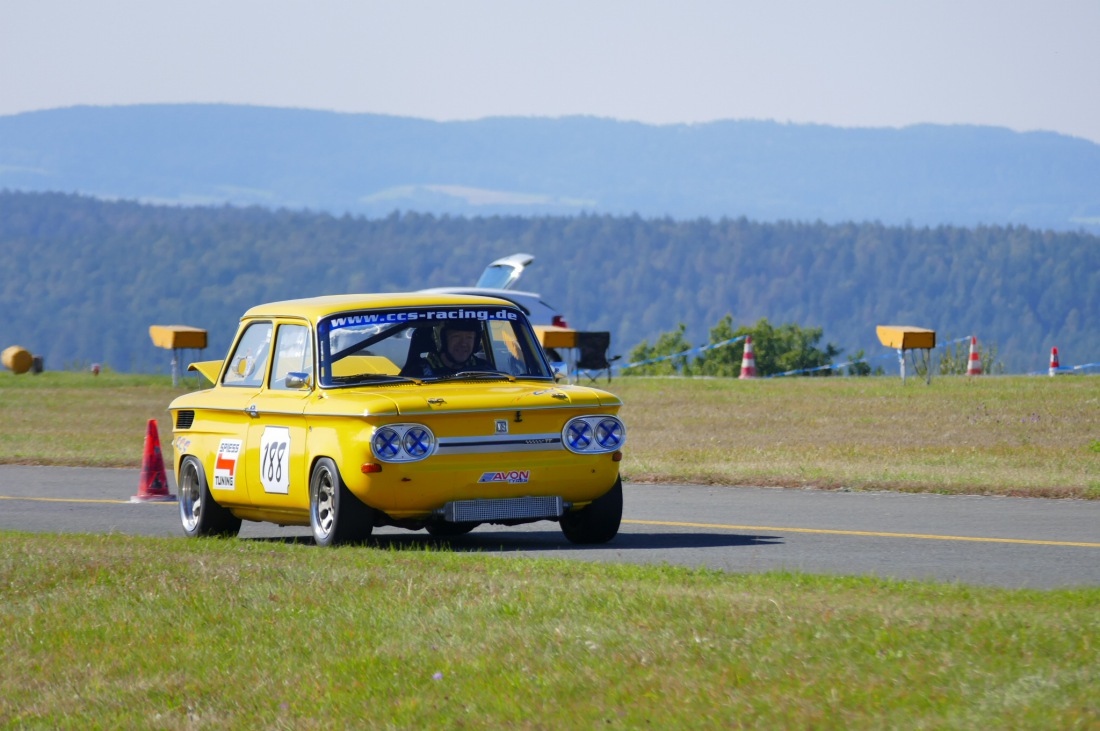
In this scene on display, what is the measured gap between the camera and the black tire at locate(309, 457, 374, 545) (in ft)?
37.3

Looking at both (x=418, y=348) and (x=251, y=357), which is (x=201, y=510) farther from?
(x=418, y=348)

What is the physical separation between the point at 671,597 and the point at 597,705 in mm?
1887

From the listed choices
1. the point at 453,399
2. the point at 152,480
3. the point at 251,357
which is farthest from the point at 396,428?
the point at 152,480

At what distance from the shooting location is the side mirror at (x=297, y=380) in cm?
1200

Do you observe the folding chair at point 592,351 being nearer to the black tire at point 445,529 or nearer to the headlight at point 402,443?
the black tire at point 445,529

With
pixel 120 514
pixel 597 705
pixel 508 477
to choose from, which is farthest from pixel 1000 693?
pixel 120 514

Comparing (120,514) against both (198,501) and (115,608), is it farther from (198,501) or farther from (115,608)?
(115,608)

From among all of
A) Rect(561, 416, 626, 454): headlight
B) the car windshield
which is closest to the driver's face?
the car windshield

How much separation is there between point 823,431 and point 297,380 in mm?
15034

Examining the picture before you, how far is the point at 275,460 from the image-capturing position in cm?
1210

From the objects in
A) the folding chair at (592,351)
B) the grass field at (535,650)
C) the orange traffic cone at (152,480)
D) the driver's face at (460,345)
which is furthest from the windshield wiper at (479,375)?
the folding chair at (592,351)

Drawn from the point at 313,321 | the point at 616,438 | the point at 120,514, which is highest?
the point at 313,321

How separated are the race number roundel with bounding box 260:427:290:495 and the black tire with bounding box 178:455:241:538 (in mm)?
909

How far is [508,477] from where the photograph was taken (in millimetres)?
11344
